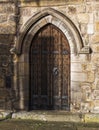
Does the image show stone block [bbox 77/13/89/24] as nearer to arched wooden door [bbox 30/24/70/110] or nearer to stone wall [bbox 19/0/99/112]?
stone wall [bbox 19/0/99/112]

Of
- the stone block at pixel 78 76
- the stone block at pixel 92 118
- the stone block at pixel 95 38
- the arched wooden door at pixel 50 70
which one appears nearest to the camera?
the stone block at pixel 92 118

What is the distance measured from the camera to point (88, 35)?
329 inches

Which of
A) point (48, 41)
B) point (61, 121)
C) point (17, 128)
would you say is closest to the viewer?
point (17, 128)

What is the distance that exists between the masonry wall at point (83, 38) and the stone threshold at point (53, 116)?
0.68 ft

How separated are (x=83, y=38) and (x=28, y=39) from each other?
136 centimetres

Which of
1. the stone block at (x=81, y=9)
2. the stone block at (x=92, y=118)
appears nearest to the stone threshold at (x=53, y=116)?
the stone block at (x=92, y=118)

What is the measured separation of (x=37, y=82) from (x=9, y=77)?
2.30ft

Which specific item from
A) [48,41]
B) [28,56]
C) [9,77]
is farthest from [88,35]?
[9,77]

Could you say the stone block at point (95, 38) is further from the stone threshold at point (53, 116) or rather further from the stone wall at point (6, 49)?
the stone wall at point (6, 49)

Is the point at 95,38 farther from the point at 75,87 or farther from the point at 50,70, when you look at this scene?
the point at 50,70

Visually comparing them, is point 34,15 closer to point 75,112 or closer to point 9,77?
point 9,77

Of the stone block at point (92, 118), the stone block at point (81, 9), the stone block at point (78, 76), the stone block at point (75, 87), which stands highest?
the stone block at point (81, 9)

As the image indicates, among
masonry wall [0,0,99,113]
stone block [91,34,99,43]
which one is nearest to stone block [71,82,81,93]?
masonry wall [0,0,99,113]

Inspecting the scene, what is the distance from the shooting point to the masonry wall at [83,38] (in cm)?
831
